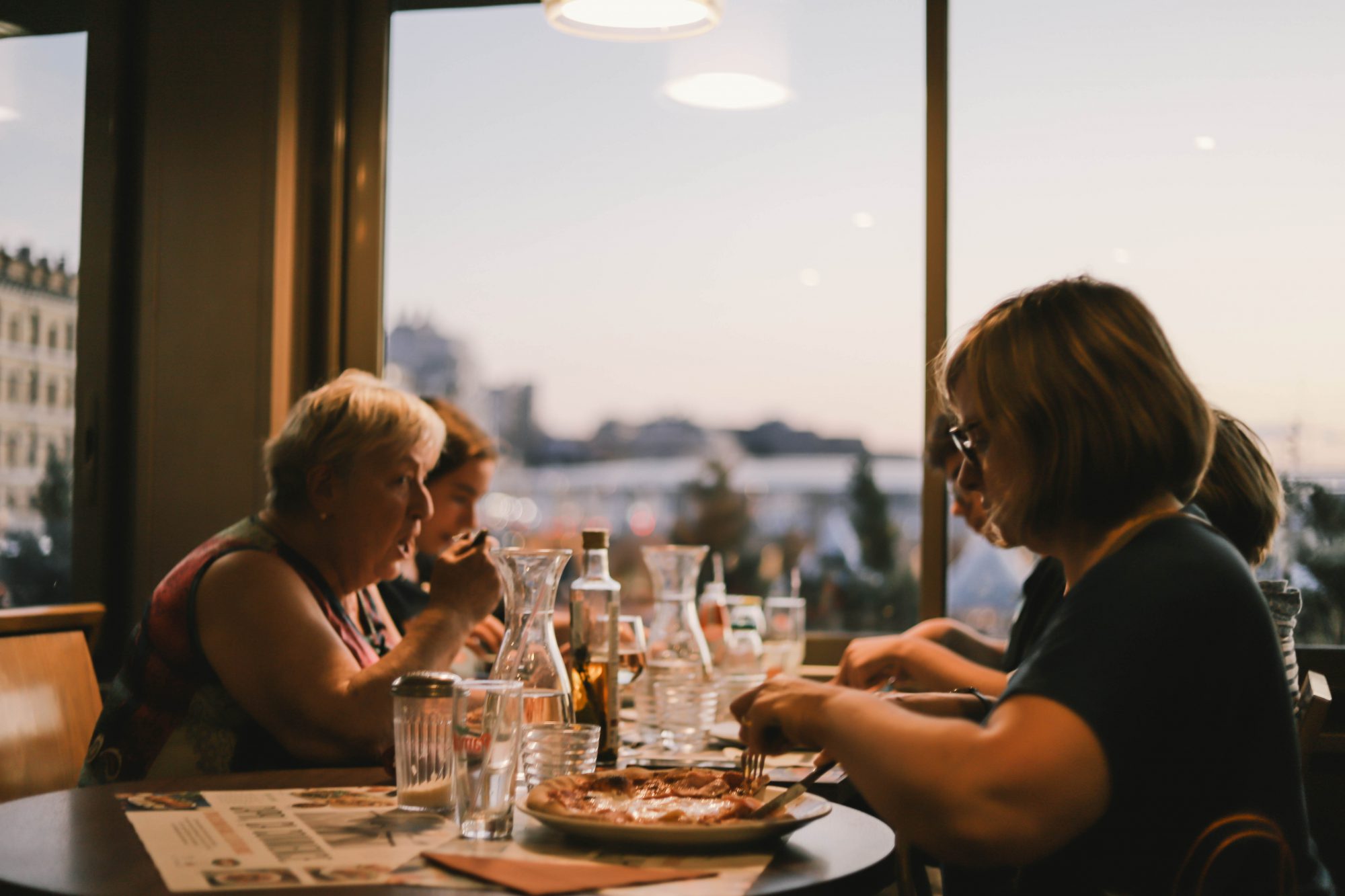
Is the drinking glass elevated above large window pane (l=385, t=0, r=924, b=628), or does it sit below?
below

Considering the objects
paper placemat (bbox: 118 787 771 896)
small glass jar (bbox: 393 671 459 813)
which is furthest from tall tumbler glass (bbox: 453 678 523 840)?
small glass jar (bbox: 393 671 459 813)

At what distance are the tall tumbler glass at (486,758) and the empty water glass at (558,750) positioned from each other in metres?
0.21

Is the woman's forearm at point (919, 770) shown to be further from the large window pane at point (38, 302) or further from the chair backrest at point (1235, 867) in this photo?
the large window pane at point (38, 302)

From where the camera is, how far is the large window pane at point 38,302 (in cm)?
308

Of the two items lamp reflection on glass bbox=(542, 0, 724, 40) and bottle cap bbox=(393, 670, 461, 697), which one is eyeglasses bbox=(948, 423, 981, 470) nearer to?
bottle cap bbox=(393, 670, 461, 697)

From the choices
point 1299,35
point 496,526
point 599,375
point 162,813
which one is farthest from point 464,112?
point 162,813

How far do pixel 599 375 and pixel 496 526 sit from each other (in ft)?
1.66

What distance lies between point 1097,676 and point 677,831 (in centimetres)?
43

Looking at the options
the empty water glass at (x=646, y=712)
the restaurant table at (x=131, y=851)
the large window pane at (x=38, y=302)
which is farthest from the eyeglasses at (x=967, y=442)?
the large window pane at (x=38, y=302)

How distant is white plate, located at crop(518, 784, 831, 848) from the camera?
121 centimetres

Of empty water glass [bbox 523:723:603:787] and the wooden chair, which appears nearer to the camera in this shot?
empty water glass [bbox 523:723:603:787]

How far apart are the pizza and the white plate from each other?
1 centimetres

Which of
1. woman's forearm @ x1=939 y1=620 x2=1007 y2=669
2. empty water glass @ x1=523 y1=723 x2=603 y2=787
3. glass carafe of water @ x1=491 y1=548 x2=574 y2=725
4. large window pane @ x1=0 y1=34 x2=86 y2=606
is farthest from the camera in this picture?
large window pane @ x1=0 y1=34 x2=86 y2=606

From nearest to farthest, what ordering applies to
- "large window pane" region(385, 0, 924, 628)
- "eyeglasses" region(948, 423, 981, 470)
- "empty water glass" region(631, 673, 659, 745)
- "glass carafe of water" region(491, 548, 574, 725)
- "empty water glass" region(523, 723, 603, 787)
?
"eyeglasses" region(948, 423, 981, 470)
"empty water glass" region(523, 723, 603, 787)
"glass carafe of water" region(491, 548, 574, 725)
"empty water glass" region(631, 673, 659, 745)
"large window pane" region(385, 0, 924, 628)
